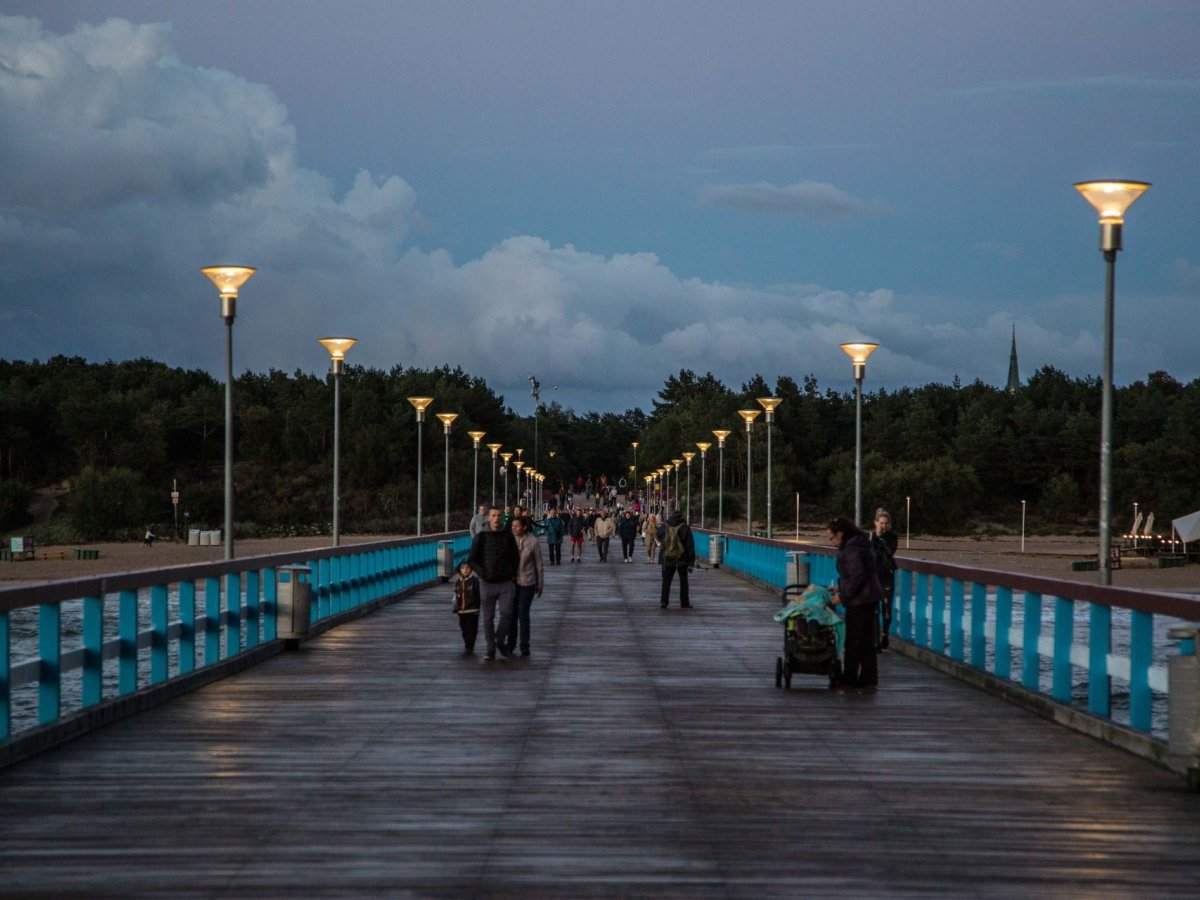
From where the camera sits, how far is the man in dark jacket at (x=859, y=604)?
51.7ft

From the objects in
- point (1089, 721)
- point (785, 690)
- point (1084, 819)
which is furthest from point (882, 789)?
point (785, 690)

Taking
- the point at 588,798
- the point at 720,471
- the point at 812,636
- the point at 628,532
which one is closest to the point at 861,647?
the point at 812,636

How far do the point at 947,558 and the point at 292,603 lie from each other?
221ft

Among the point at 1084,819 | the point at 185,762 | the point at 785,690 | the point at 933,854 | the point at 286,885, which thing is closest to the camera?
the point at 286,885

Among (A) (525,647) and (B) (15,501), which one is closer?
(A) (525,647)

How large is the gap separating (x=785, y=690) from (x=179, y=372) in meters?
163

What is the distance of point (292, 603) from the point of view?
19984 millimetres

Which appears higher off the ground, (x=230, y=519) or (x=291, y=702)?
(x=230, y=519)

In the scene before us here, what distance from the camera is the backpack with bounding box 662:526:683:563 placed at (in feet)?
95.5

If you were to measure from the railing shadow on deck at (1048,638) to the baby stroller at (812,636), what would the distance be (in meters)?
1.43

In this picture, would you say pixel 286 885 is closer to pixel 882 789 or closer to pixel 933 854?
pixel 933 854

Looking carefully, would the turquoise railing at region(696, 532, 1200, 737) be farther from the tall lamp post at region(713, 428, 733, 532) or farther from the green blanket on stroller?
the tall lamp post at region(713, 428, 733, 532)

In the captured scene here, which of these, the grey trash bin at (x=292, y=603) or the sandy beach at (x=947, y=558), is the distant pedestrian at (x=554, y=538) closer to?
the sandy beach at (x=947, y=558)

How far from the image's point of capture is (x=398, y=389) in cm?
16312
